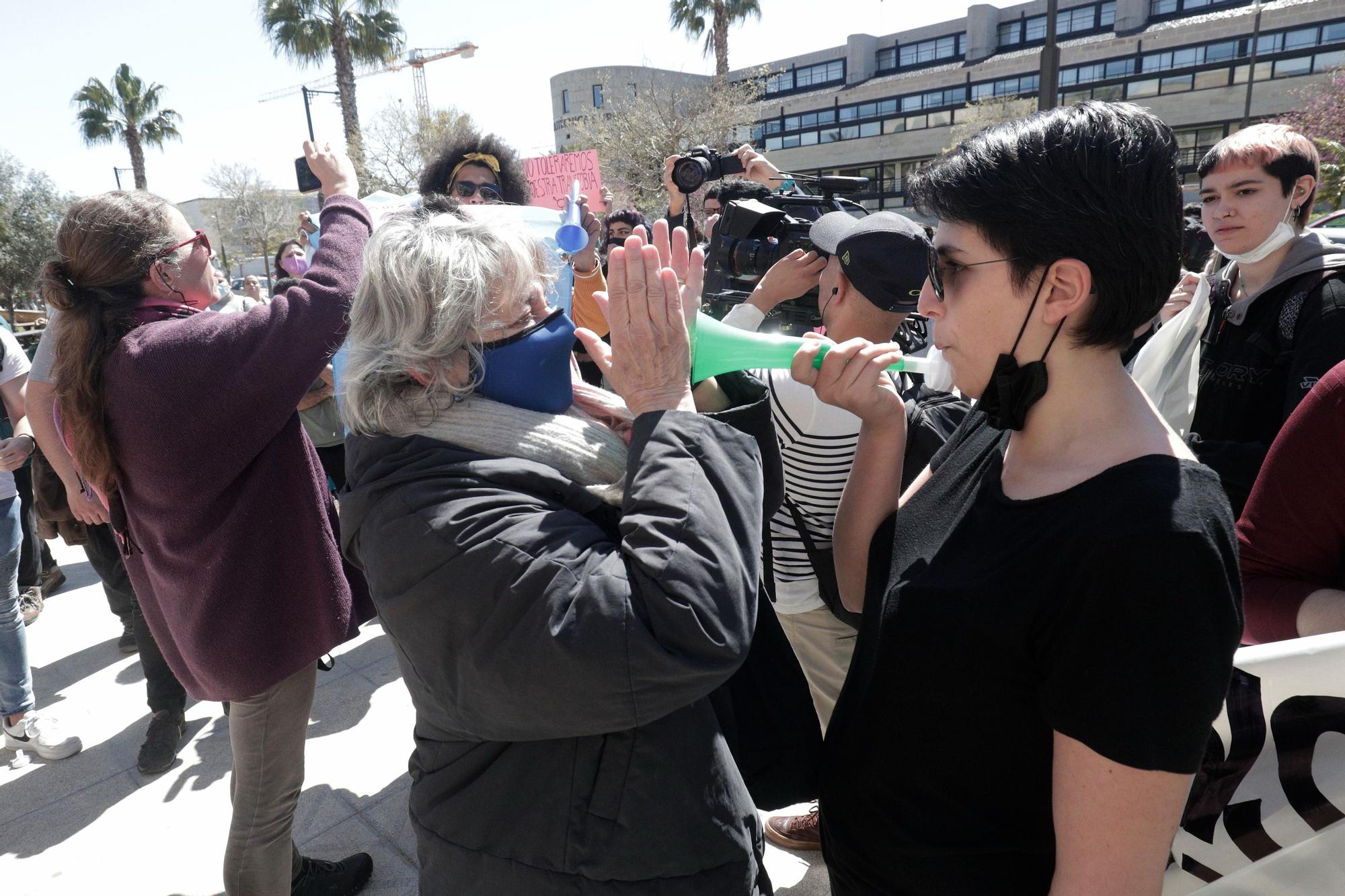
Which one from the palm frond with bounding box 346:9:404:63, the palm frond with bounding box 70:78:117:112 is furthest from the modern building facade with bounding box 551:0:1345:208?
the palm frond with bounding box 70:78:117:112

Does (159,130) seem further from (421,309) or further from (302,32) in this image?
(421,309)

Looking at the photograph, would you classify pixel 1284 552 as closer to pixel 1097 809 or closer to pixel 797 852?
pixel 1097 809

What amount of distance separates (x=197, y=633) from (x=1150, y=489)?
2096 millimetres

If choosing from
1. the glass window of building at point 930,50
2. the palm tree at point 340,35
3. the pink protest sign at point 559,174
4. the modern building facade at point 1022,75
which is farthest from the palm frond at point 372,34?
the glass window of building at point 930,50

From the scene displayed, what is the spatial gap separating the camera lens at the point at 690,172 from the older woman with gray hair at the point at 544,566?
10.2 ft

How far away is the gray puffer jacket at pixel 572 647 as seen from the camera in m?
1.06

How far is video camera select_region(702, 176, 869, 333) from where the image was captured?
275cm

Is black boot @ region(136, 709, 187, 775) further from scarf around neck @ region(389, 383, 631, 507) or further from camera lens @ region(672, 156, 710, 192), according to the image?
camera lens @ region(672, 156, 710, 192)

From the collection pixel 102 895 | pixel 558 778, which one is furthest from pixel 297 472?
pixel 102 895

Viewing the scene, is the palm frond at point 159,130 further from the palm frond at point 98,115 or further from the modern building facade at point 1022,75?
the modern building facade at point 1022,75

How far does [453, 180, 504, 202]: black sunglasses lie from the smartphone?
110cm

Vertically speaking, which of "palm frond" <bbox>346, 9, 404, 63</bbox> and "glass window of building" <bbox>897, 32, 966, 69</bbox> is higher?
"glass window of building" <bbox>897, 32, 966, 69</bbox>

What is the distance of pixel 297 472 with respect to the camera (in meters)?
2.09

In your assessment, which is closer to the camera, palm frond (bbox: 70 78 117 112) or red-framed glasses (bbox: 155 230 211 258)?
red-framed glasses (bbox: 155 230 211 258)
